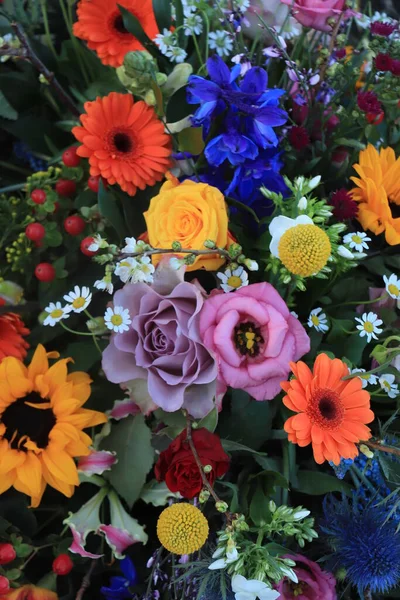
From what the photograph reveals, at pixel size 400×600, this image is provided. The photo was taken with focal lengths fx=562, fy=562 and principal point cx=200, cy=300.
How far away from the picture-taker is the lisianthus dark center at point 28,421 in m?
0.57

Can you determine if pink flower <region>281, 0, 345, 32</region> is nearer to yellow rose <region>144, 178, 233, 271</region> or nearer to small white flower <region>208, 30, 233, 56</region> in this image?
small white flower <region>208, 30, 233, 56</region>

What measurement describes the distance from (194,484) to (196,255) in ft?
0.64

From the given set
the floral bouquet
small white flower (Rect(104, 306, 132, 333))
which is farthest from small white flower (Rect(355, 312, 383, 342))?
small white flower (Rect(104, 306, 132, 333))

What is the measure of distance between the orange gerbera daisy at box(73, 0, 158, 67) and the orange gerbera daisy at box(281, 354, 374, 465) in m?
0.45

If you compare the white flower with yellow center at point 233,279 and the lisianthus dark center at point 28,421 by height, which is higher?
the white flower with yellow center at point 233,279

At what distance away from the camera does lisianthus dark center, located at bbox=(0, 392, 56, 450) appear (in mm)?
567

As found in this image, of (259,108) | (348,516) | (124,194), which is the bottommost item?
(348,516)

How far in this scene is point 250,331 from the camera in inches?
20.4

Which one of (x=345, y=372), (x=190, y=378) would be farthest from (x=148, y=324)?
(x=345, y=372)

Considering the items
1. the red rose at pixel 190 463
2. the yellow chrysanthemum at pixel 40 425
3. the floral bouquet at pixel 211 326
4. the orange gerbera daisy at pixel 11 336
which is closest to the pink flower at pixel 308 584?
the floral bouquet at pixel 211 326

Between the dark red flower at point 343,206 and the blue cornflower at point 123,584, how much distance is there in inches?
17.2

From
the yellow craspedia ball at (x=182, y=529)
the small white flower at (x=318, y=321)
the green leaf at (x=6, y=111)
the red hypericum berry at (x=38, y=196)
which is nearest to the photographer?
the yellow craspedia ball at (x=182, y=529)

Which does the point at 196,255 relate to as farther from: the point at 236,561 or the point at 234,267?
the point at 236,561

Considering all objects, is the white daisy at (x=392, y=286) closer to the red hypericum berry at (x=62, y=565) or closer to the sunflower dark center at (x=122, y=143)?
the sunflower dark center at (x=122, y=143)
